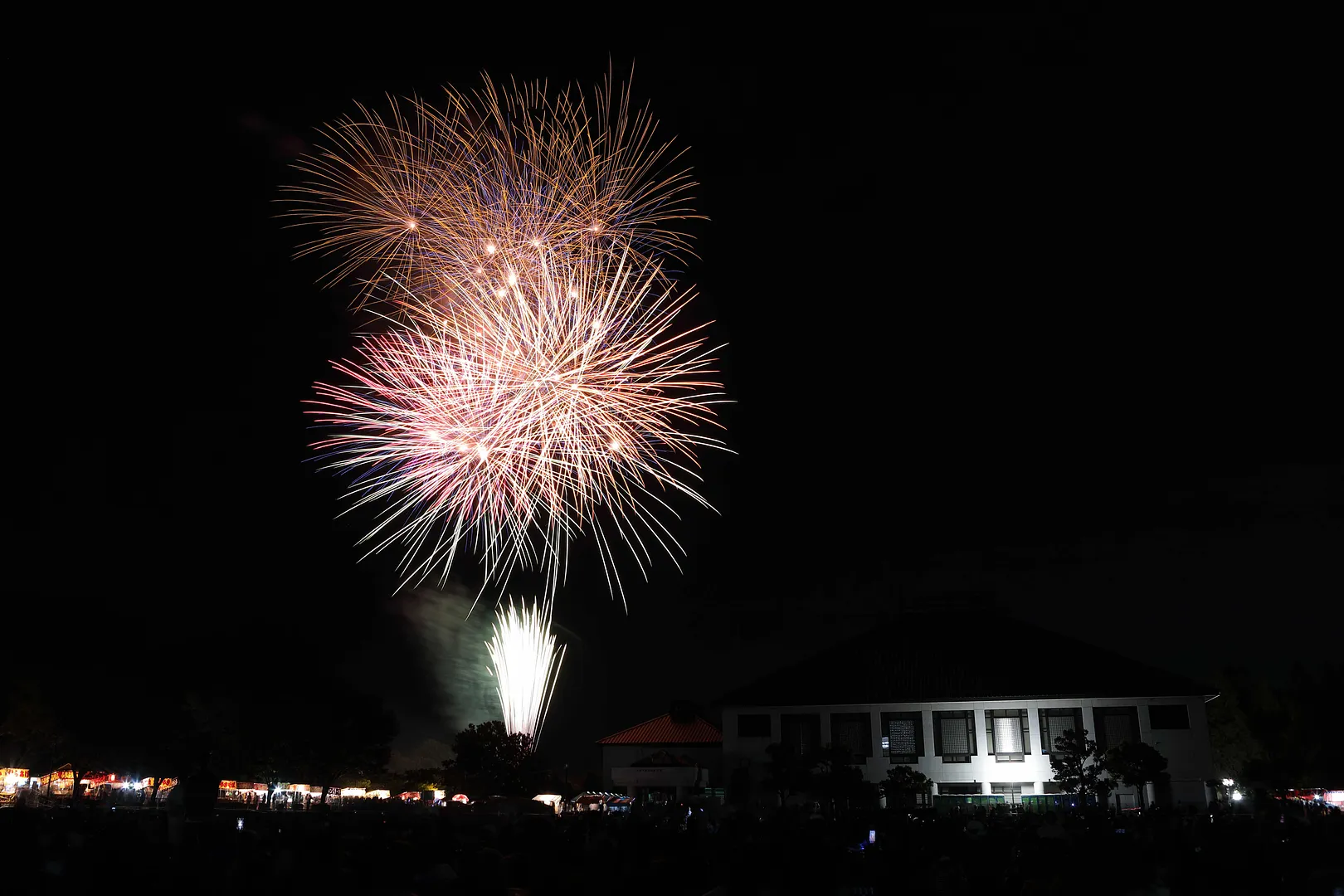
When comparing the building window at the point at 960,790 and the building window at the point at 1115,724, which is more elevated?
the building window at the point at 1115,724

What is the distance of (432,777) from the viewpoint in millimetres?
68625

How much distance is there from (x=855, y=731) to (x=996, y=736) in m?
6.27

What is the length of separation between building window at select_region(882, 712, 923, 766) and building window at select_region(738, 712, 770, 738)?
5624 millimetres

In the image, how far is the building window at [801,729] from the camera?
150 ft

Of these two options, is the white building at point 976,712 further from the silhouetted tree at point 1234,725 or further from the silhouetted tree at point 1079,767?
the silhouetted tree at point 1234,725

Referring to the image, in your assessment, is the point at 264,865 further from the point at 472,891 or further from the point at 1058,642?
the point at 1058,642

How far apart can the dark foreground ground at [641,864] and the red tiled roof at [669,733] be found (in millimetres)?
A: 40320

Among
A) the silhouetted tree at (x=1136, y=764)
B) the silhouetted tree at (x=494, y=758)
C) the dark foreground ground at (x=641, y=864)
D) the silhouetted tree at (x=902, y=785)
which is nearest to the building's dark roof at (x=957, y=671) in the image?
the silhouetted tree at (x=902, y=785)

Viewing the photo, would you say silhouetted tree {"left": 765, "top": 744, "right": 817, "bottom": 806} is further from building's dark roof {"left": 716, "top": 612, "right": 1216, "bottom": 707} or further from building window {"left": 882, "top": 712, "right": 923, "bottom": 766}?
building's dark roof {"left": 716, "top": 612, "right": 1216, "bottom": 707}

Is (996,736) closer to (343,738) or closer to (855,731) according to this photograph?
(855,731)

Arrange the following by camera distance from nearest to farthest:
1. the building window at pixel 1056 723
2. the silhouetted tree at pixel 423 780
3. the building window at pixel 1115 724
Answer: the building window at pixel 1115 724
the building window at pixel 1056 723
the silhouetted tree at pixel 423 780

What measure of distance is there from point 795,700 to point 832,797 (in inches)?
384

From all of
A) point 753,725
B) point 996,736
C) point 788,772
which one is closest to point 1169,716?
point 996,736

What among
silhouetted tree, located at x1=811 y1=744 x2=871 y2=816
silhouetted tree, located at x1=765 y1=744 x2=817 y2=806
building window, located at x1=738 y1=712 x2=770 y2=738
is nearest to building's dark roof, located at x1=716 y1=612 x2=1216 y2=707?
building window, located at x1=738 y1=712 x2=770 y2=738
